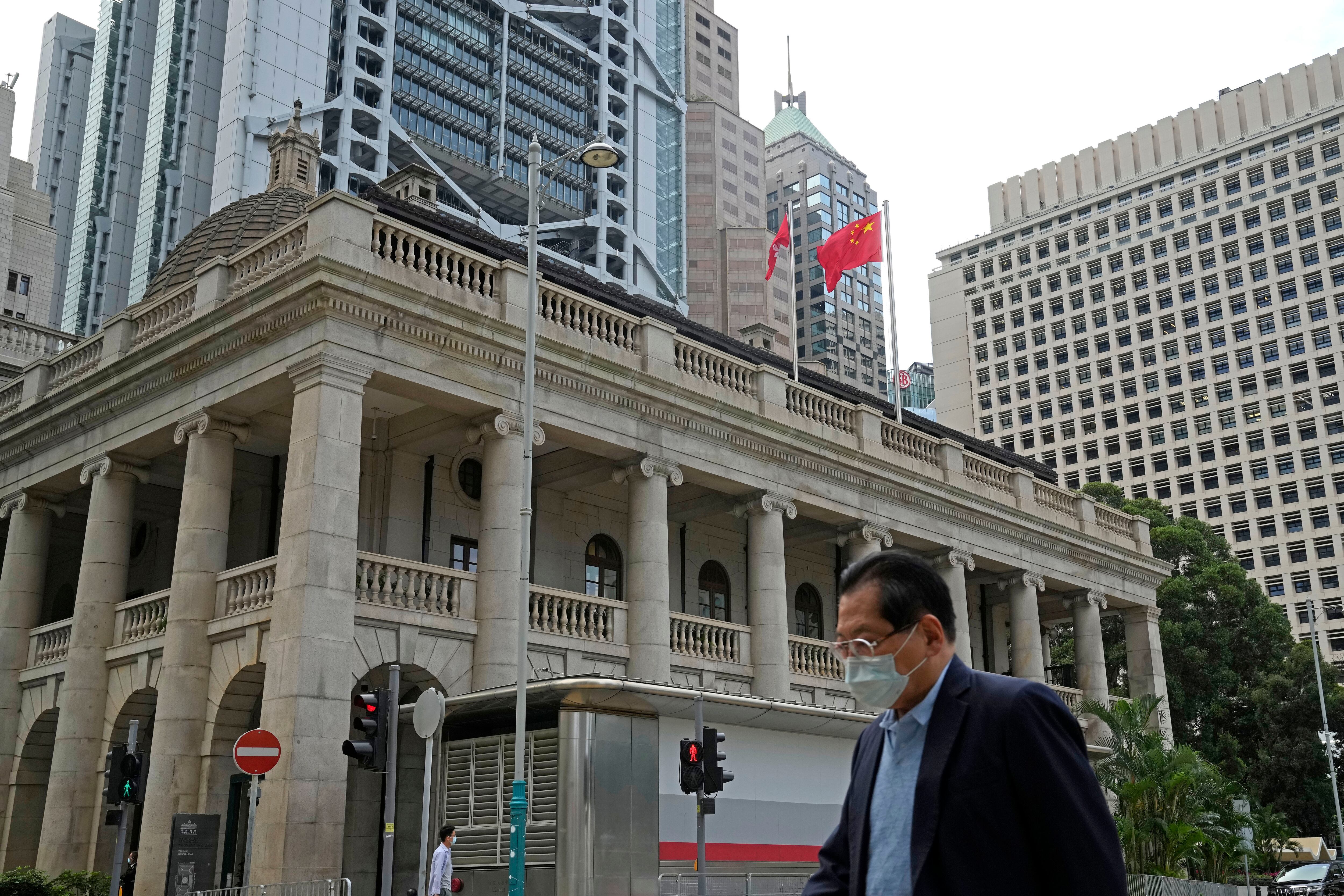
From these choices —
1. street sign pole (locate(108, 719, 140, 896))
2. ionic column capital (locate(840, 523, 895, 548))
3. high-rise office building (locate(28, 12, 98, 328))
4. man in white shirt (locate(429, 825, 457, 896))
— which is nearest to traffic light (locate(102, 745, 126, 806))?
street sign pole (locate(108, 719, 140, 896))

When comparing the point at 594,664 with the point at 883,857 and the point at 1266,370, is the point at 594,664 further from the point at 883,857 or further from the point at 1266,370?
the point at 1266,370

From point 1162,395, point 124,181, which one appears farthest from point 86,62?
point 1162,395

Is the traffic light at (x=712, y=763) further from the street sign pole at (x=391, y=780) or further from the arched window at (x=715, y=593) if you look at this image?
the arched window at (x=715, y=593)

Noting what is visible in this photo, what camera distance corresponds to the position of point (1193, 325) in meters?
121

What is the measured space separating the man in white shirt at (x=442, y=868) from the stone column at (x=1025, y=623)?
20918mm

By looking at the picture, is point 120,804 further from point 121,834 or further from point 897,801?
point 897,801

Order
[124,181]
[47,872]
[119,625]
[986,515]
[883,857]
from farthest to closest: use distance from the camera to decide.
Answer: [124,181] → [986,515] → [119,625] → [47,872] → [883,857]

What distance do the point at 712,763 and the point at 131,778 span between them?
29.0 feet

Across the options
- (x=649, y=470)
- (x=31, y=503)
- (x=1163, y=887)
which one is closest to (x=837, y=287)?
(x=649, y=470)

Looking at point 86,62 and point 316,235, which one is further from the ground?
point 86,62

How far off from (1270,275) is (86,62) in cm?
12655

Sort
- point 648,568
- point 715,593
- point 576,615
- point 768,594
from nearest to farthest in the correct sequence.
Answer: point 576,615 → point 648,568 → point 768,594 → point 715,593

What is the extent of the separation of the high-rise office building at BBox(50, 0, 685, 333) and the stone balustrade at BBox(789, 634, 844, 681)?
7593 centimetres

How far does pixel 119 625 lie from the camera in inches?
A: 1047
